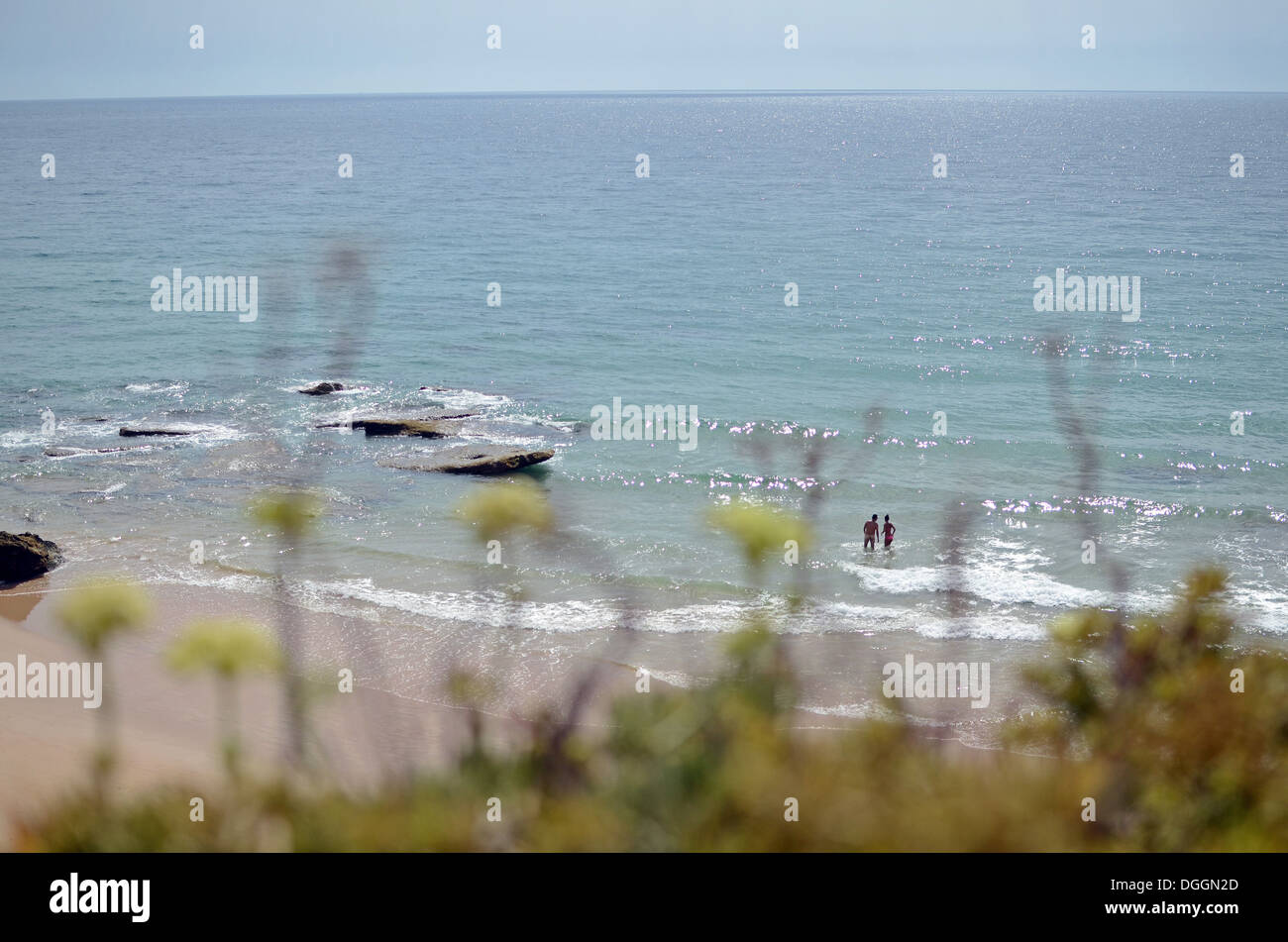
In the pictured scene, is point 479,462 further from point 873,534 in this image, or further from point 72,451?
point 72,451

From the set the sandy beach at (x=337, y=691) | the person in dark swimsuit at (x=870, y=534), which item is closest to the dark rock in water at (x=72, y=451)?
the sandy beach at (x=337, y=691)

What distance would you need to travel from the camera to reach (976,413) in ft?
108

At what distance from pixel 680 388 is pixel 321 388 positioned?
11600 millimetres

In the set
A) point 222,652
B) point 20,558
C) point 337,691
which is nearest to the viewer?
point 222,652

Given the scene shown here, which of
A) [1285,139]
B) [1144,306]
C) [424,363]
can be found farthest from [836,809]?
[1285,139]

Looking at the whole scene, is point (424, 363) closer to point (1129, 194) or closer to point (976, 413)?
point (976, 413)

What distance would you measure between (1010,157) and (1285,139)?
45036 mm

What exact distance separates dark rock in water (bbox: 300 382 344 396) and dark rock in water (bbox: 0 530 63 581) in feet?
48.4

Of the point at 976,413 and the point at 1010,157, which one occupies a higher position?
the point at 1010,157

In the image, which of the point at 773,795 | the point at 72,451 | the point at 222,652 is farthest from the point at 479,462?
the point at 773,795

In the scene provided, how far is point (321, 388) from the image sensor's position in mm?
35094

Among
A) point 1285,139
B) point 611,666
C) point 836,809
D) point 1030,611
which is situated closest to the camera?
point 836,809

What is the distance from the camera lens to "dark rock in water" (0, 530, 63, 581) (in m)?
20.1

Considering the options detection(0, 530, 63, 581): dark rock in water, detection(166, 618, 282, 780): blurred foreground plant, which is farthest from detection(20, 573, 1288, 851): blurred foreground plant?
detection(0, 530, 63, 581): dark rock in water
